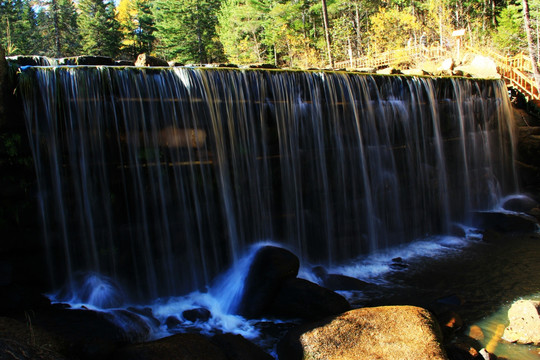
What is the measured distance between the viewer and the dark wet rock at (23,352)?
4329 millimetres

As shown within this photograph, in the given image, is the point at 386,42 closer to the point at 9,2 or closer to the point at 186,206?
the point at 186,206

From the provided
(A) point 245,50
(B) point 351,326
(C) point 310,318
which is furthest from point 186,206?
(A) point 245,50

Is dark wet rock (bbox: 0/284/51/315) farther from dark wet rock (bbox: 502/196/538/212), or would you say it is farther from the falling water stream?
dark wet rock (bbox: 502/196/538/212)

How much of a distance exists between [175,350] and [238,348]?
0.95 m

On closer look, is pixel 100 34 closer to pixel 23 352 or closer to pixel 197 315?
pixel 197 315

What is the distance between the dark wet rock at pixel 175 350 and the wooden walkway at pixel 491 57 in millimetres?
18983

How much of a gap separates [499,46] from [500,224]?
25079 millimetres

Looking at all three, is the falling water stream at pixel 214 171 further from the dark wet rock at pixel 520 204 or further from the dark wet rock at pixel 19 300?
the dark wet rock at pixel 520 204

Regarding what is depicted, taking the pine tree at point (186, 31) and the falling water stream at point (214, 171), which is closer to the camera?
the falling water stream at point (214, 171)

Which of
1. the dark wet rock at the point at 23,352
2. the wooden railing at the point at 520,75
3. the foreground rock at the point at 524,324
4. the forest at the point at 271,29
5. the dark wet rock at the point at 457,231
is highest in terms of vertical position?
the forest at the point at 271,29

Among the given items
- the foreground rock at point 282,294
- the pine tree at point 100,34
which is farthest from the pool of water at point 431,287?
the pine tree at point 100,34

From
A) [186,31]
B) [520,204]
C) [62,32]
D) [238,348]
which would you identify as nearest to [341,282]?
[238,348]

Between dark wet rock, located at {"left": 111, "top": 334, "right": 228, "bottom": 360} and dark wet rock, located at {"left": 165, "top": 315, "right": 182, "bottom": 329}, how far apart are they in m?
1.47

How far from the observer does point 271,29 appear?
118 ft
